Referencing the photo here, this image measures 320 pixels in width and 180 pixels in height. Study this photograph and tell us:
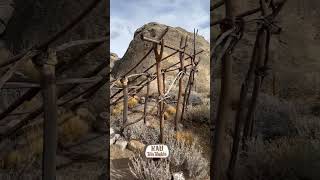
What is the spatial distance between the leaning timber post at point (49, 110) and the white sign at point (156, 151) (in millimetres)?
775

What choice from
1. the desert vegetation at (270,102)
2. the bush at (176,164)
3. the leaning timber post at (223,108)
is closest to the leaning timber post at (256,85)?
the desert vegetation at (270,102)

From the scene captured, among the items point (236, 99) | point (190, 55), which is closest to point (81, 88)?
point (236, 99)

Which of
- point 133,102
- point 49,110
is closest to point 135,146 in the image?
point 133,102

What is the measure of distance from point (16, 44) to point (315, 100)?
1141 millimetres

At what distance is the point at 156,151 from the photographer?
195 cm

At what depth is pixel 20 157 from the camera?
1617mm

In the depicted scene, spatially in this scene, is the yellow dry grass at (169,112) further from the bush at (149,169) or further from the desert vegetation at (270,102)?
the desert vegetation at (270,102)

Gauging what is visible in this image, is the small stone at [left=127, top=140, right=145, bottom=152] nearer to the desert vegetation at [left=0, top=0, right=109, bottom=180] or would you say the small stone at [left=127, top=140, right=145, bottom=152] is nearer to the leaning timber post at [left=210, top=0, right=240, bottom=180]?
the desert vegetation at [left=0, top=0, right=109, bottom=180]

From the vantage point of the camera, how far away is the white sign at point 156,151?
195 cm

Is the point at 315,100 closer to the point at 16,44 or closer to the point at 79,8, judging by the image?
the point at 79,8

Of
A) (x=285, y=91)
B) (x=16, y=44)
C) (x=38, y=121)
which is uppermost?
(x=16, y=44)

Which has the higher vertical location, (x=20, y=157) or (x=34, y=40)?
(x=34, y=40)

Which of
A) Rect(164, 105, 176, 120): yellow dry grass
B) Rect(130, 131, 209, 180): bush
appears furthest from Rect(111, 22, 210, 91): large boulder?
Rect(130, 131, 209, 180): bush

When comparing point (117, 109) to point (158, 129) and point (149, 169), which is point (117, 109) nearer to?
point (158, 129)
